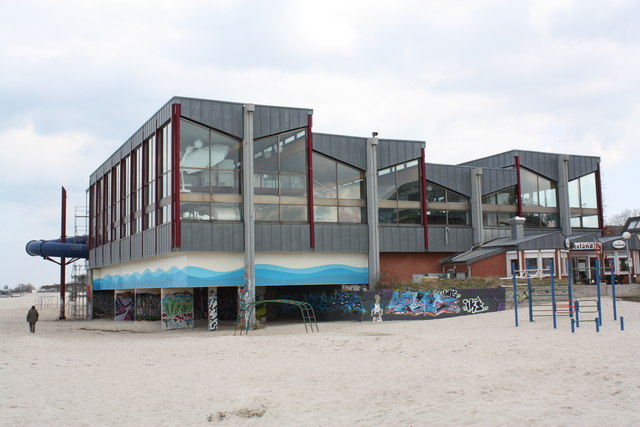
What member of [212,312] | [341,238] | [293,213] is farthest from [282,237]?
[212,312]

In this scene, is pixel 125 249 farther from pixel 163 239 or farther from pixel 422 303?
pixel 422 303

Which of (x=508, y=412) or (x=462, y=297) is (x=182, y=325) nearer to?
(x=462, y=297)

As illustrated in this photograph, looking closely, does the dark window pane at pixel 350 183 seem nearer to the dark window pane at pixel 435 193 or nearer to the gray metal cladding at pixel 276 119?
the gray metal cladding at pixel 276 119

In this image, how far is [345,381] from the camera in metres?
15.5

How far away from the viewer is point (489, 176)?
43906mm

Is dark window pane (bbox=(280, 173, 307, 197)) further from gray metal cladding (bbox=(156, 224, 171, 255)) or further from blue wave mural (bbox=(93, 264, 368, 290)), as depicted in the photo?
gray metal cladding (bbox=(156, 224, 171, 255))

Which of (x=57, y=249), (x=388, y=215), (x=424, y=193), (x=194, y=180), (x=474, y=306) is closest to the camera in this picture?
(x=474, y=306)

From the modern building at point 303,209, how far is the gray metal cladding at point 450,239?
0.32 feet

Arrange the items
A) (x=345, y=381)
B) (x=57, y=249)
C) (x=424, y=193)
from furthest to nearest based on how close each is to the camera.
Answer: (x=57, y=249) < (x=424, y=193) < (x=345, y=381)

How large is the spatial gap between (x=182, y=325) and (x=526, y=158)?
27.1 m

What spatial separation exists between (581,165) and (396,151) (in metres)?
16.6

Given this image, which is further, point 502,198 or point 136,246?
point 502,198

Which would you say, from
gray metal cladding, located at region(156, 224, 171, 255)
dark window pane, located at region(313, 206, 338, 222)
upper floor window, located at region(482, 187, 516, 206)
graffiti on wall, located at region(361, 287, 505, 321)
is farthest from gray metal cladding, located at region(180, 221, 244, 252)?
upper floor window, located at region(482, 187, 516, 206)

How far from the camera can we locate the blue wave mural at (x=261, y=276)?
109 feet
